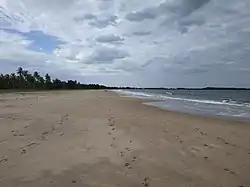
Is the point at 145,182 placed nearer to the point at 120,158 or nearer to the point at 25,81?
the point at 120,158

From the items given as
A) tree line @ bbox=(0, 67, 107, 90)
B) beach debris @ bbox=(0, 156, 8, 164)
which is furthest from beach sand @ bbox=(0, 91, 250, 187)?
tree line @ bbox=(0, 67, 107, 90)

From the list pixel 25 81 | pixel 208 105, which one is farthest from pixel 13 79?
pixel 208 105

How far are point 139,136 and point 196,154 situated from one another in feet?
8.66

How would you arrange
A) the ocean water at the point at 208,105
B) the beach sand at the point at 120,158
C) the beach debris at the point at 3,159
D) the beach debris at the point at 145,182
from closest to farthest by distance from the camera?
the beach debris at the point at 145,182
the beach sand at the point at 120,158
the beach debris at the point at 3,159
the ocean water at the point at 208,105

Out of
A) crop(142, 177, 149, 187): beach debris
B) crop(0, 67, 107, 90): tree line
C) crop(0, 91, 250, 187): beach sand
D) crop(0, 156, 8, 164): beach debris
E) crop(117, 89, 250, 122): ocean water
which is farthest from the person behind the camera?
crop(0, 67, 107, 90): tree line

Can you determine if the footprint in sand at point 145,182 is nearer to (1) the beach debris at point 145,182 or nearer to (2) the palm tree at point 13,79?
(1) the beach debris at point 145,182

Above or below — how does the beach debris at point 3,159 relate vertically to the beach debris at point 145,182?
above

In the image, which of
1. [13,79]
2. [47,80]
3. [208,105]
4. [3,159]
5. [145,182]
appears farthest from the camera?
[47,80]

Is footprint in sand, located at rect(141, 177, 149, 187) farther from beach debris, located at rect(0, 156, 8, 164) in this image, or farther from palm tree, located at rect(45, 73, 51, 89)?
palm tree, located at rect(45, 73, 51, 89)

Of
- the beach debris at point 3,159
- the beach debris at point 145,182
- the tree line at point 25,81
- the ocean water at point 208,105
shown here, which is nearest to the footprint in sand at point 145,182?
the beach debris at point 145,182

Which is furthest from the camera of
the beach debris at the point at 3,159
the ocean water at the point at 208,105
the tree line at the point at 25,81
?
the tree line at the point at 25,81

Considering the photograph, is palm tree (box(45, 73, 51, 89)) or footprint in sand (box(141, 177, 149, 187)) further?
palm tree (box(45, 73, 51, 89))

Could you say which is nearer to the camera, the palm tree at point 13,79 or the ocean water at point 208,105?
the ocean water at point 208,105

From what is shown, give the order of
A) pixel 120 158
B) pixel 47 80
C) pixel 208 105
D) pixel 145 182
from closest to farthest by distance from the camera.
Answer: pixel 145 182, pixel 120 158, pixel 208 105, pixel 47 80
